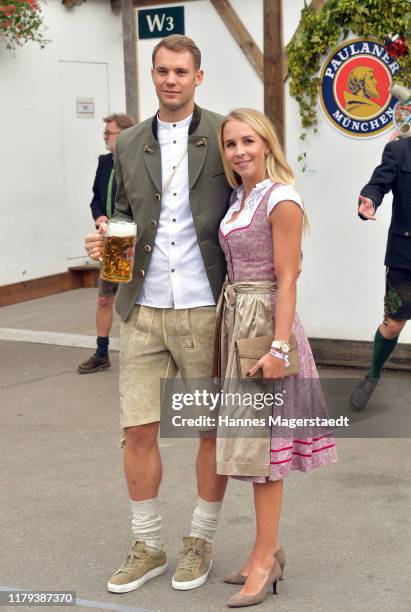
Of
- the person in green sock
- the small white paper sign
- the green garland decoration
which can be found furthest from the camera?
the small white paper sign

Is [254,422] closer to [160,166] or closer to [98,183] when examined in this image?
[160,166]

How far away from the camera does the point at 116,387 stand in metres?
7.29

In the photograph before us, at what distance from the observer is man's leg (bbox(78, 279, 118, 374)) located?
7.68 m

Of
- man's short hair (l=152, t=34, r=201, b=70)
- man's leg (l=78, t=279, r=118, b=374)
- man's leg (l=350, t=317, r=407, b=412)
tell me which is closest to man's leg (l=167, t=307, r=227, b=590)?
man's short hair (l=152, t=34, r=201, b=70)

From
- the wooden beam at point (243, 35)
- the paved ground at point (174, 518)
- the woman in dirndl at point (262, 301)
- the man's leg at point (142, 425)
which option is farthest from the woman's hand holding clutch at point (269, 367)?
the wooden beam at point (243, 35)

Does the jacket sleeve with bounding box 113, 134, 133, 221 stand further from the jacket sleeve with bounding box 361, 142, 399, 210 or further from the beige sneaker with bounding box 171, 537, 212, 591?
the jacket sleeve with bounding box 361, 142, 399, 210

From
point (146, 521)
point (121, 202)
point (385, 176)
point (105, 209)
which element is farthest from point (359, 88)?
point (146, 521)

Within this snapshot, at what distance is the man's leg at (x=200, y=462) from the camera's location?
4008 mm

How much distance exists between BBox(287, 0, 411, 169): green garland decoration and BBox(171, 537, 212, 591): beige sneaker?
370 cm

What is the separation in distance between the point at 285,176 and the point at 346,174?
11.2 ft

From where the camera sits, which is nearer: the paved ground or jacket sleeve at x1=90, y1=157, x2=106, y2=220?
the paved ground

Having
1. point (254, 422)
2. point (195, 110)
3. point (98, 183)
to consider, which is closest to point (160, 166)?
point (195, 110)

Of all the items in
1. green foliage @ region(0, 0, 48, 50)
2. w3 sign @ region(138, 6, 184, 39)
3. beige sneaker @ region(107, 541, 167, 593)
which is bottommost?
beige sneaker @ region(107, 541, 167, 593)

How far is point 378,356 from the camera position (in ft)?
20.7
